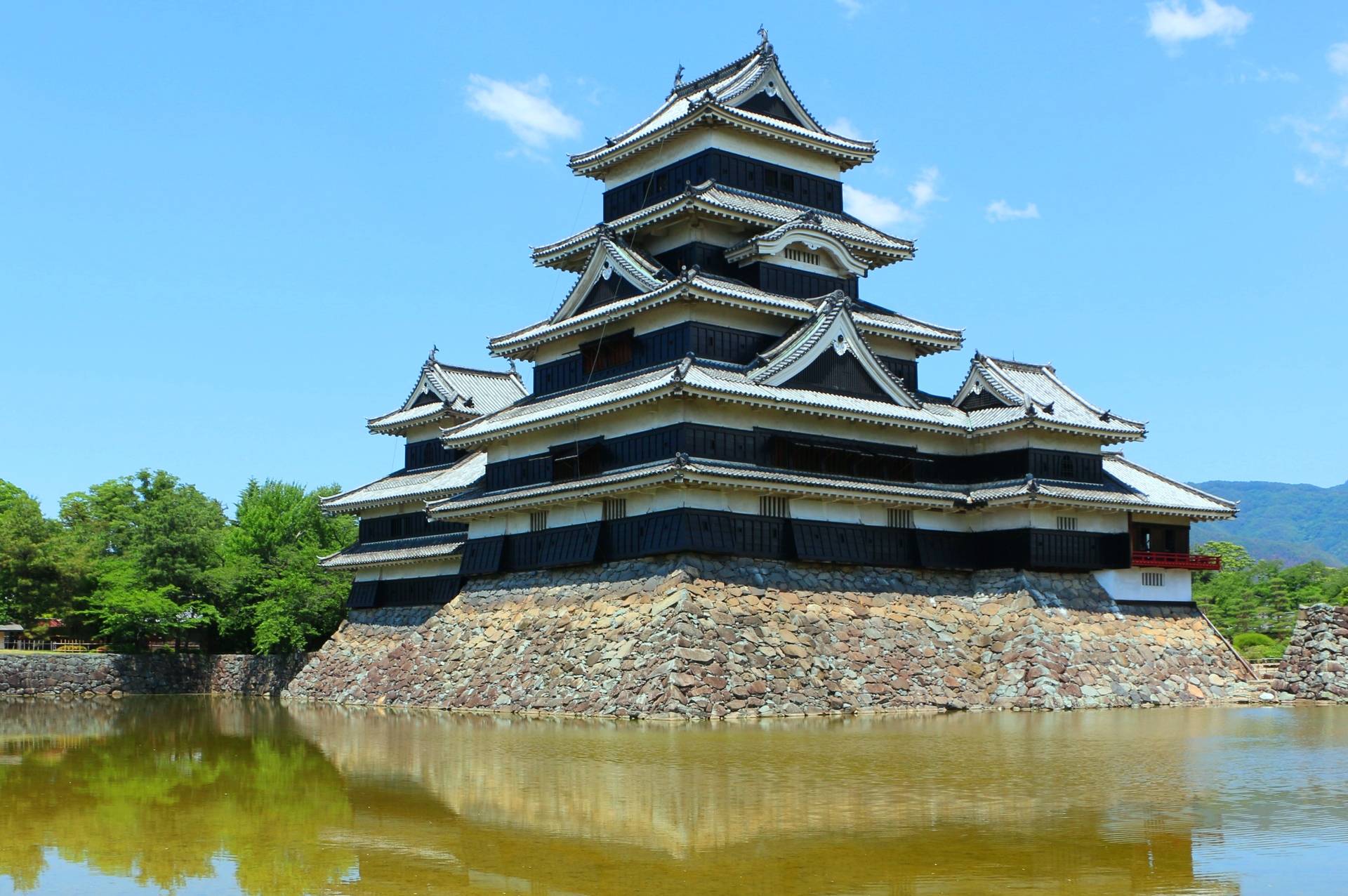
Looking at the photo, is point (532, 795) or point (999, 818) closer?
point (999, 818)

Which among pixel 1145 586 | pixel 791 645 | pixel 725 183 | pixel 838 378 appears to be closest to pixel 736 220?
pixel 725 183

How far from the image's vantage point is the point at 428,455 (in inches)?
2114

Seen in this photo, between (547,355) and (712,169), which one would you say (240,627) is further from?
(712,169)

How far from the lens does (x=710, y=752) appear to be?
74.3 feet

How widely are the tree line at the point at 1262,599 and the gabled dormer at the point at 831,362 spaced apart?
70.0ft

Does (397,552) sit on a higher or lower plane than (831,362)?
lower

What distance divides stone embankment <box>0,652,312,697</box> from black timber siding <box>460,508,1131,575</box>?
55.9ft

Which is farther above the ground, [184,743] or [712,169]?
[712,169]

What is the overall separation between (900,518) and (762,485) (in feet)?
20.5

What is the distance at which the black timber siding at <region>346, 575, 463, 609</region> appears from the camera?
4809 cm

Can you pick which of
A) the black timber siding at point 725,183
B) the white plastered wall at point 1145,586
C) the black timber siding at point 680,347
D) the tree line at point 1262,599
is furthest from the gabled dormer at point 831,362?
the tree line at point 1262,599

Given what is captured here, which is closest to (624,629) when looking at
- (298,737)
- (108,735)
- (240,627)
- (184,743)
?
(298,737)

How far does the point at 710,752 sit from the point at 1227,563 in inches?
2653

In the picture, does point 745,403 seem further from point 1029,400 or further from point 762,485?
point 1029,400
